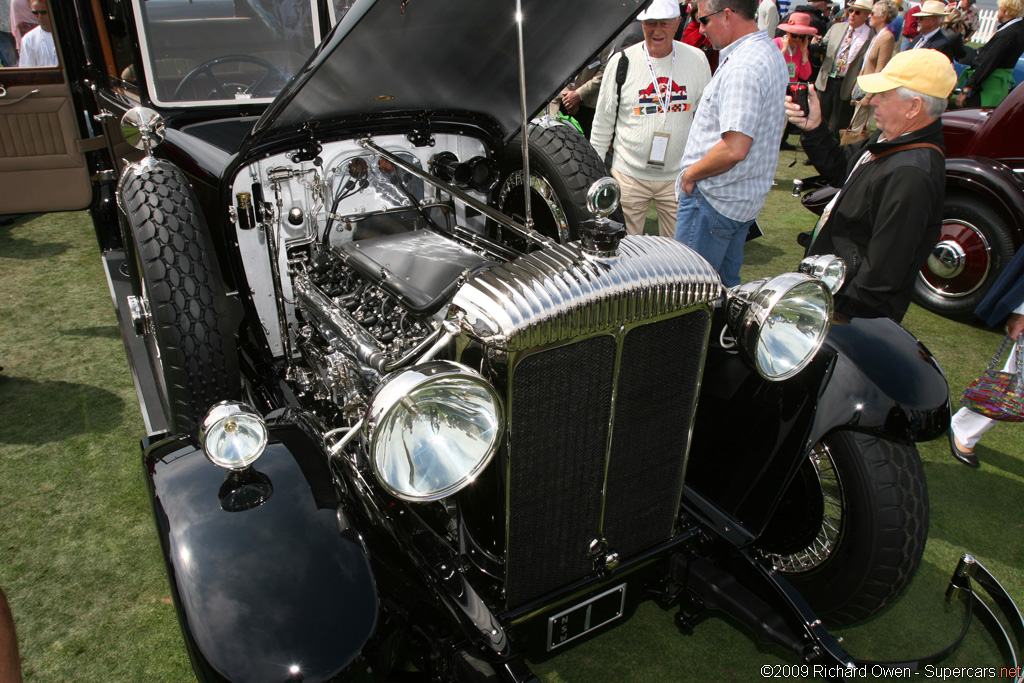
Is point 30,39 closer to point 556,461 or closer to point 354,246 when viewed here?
point 354,246

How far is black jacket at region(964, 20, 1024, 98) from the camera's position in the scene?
6168 millimetres

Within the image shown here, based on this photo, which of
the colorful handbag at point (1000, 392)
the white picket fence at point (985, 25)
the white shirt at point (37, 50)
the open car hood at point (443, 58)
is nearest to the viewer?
the open car hood at point (443, 58)

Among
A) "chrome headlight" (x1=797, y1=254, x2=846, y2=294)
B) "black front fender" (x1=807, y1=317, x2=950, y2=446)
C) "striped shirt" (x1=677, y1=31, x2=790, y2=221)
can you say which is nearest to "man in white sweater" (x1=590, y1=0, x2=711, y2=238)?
"striped shirt" (x1=677, y1=31, x2=790, y2=221)

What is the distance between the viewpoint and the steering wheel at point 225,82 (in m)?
2.96

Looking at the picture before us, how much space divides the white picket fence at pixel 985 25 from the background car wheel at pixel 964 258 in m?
15.1

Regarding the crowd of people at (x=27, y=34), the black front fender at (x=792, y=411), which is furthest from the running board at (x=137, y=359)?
the black front fender at (x=792, y=411)

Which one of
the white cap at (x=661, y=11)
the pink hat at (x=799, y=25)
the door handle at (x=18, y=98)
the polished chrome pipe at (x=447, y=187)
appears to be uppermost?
the white cap at (x=661, y=11)

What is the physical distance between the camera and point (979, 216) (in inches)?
181

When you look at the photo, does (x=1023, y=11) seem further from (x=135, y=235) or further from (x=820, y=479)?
(x=135, y=235)

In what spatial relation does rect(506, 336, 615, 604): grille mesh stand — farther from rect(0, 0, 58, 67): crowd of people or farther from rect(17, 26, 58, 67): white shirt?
rect(17, 26, 58, 67): white shirt

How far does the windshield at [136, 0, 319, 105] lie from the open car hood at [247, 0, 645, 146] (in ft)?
2.43

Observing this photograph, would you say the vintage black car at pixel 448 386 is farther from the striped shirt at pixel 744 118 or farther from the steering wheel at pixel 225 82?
the striped shirt at pixel 744 118

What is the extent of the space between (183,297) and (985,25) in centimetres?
2215

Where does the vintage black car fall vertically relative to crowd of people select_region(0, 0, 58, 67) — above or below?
below
